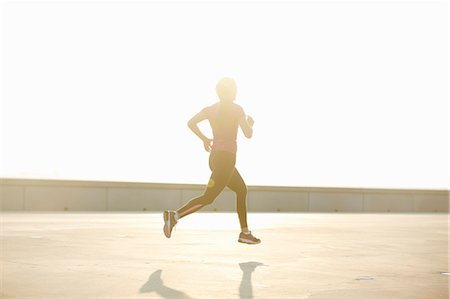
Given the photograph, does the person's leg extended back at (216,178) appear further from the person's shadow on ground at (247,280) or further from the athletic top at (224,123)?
the person's shadow on ground at (247,280)

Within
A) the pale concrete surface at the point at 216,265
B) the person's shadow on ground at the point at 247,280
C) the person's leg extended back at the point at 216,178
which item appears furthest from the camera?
the person's leg extended back at the point at 216,178

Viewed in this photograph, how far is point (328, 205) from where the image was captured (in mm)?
25281

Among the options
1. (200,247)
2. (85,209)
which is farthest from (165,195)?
(200,247)

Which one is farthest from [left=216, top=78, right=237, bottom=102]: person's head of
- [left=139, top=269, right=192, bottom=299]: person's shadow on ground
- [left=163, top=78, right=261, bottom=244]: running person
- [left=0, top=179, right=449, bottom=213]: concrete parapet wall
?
[left=0, top=179, right=449, bottom=213]: concrete parapet wall

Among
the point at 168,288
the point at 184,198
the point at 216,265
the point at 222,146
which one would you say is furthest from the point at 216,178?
the point at 184,198

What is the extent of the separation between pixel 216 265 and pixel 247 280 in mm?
1144

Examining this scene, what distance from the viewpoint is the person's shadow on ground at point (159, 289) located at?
6008 millimetres

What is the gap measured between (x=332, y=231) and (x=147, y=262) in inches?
258

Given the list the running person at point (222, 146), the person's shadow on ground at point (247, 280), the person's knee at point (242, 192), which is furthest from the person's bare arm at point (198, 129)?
the person's shadow on ground at point (247, 280)

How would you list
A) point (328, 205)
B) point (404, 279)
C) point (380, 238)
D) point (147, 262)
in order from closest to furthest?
point (404, 279) < point (147, 262) < point (380, 238) < point (328, 205)

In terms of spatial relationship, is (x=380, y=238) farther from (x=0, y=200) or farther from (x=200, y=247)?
(x=0, y=200)

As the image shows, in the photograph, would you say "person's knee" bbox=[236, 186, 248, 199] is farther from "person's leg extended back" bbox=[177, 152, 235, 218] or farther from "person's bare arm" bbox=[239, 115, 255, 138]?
"person's bare arm" bbox=[239, 115, 255, 138]

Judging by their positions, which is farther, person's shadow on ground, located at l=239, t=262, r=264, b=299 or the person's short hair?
the person's short hair

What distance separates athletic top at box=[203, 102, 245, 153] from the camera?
387 inches
